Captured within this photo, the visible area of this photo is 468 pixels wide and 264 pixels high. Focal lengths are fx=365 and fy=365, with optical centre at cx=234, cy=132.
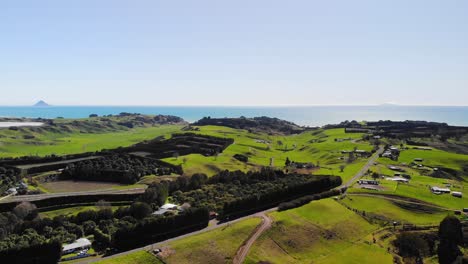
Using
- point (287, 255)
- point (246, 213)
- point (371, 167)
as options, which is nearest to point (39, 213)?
point (246, 213)

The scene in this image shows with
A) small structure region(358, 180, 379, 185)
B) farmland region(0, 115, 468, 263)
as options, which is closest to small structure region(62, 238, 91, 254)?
farmland region(0, 115, 468, 263)

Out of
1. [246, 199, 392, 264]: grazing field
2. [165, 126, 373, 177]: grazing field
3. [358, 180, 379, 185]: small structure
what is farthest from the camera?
[165, 126, 373, 177]: grazing field

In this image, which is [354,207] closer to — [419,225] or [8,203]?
[419,225]

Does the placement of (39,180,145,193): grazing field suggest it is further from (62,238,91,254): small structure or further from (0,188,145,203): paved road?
(62,238,91,254): small structure

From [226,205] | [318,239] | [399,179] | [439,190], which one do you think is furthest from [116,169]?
[439,190]

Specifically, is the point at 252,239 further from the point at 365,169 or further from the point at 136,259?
the point at 365,169

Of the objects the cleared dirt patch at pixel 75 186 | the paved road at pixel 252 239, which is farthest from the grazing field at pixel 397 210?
the cleared dirt patch at pixel 75 186
